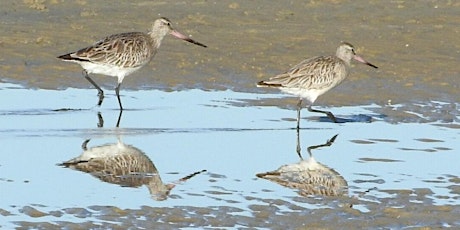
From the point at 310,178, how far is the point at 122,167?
1798 millimetres

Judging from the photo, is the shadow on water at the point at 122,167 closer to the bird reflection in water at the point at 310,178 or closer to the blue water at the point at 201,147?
the blue water at the point at 201,147

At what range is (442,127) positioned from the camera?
14844mm

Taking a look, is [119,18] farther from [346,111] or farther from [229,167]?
[229,167]

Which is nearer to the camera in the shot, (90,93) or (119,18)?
(90,93)

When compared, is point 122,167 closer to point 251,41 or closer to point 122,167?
point 122,167

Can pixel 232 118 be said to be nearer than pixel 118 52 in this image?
Yes

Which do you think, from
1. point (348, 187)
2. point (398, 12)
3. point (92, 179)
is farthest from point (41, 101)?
point (398, 12)

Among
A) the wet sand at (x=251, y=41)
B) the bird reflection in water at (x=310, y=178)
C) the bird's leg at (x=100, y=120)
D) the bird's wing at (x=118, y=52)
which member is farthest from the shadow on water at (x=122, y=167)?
the wet sand at (x=251, y=41)

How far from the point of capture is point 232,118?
15.3 meters

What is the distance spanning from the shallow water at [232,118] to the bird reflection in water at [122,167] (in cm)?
9

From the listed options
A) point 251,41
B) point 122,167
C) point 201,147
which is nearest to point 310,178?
point 122,167

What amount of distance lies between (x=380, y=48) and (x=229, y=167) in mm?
8775

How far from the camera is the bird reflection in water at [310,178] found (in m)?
11.2

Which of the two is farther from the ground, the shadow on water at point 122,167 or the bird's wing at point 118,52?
the bird's wing at point 118,52
